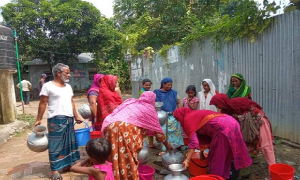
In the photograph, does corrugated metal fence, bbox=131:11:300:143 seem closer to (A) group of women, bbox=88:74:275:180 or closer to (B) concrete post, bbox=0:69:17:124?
(A) group of women, bbox=88:74:275:180

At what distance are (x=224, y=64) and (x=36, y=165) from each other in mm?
4522

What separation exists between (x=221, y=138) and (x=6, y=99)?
6.35 m

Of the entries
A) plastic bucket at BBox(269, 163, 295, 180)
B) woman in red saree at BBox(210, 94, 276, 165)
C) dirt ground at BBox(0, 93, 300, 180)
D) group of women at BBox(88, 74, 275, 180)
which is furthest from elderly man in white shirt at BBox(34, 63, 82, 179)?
plastic bucket at BBox(269, 163, 295, 180)

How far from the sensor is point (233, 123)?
2779 mm

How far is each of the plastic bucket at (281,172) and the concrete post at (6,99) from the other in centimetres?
678

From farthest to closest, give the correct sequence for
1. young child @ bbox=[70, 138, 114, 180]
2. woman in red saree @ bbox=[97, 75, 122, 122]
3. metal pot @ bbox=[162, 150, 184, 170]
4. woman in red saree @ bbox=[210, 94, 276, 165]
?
woman in red saree @ bbox=[97, 75, 122, 122] → woman in red saree @ bbox=[210, 94, 276, 165] → metal pot @ bbox=[162, 150, 184, 170] → young child @ bbox=[70, 138, 114, 180]

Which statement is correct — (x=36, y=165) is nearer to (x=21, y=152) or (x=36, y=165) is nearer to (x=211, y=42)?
(x=21, y=152)

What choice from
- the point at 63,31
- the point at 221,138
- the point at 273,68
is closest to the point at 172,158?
the point at 221,138

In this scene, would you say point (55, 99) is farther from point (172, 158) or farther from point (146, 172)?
point (172, 158)

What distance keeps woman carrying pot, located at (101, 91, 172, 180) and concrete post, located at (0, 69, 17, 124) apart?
5.37 meters

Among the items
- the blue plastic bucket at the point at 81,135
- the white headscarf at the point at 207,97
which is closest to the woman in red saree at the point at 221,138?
the white headscarf at the point at 207,97

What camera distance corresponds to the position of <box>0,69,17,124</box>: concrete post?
6.63 m

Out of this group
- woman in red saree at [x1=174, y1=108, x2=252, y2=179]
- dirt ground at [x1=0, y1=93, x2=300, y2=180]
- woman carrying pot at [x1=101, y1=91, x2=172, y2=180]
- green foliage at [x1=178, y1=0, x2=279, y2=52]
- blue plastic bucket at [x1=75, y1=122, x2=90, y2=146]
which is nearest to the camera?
woman carrying pot at [x1=101, y1=91, x2=172, y2=180]

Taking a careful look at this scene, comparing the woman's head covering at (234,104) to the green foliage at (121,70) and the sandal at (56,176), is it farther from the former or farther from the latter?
the green foliage at (121,70)
